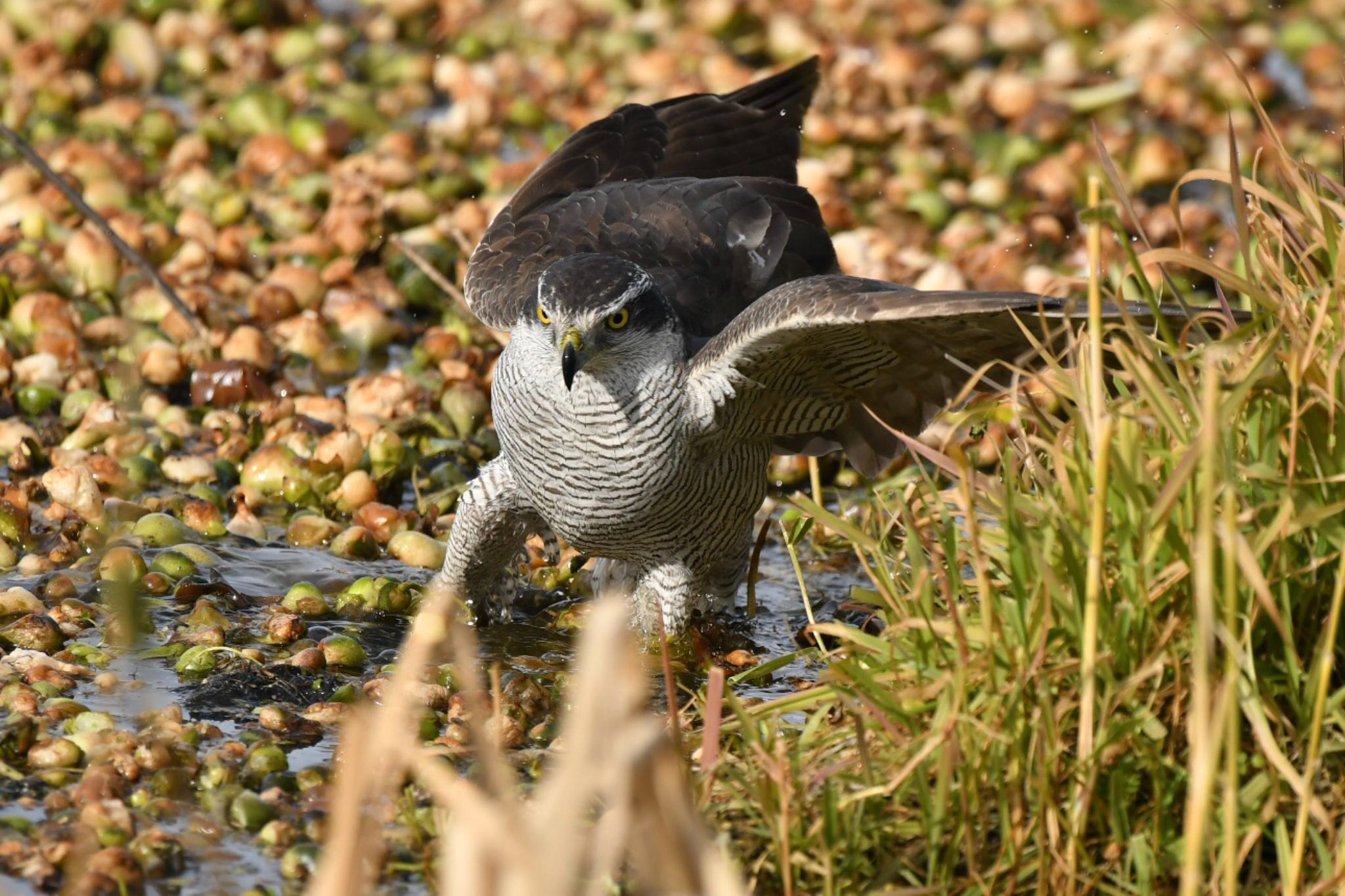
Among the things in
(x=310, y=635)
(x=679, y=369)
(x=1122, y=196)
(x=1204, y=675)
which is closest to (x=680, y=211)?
(x=679, y=369)

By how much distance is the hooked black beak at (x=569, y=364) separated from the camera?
13.7 ft

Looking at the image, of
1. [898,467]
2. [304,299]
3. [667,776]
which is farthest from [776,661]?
[304,299]

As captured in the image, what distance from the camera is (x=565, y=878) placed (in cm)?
169

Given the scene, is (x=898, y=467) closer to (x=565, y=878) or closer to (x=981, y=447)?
(x=981, y=447)

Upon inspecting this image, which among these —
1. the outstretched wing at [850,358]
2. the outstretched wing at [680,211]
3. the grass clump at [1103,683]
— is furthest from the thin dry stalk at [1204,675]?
the outstretched wing at [680,211]

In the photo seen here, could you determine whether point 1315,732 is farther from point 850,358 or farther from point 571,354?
point 571,354

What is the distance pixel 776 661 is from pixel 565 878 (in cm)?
203

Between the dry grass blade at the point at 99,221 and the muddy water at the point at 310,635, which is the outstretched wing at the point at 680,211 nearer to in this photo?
Answer: the muddy water at the point at 310,635

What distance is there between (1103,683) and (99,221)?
12.3 ft

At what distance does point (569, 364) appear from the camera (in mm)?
4188

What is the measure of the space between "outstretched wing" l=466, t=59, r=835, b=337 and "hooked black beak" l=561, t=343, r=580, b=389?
2.47ft

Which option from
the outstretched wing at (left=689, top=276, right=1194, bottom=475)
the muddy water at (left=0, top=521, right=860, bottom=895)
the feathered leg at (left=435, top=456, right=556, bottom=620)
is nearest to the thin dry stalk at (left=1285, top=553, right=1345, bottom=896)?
the outstretched wing at (left=689, top=276, right=1194, bottom=475)

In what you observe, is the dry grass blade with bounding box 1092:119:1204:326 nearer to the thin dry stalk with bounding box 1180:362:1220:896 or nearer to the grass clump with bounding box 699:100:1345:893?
the grass clump with bounding box 699:100:1345:893

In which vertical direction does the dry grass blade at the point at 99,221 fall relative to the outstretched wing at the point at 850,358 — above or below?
above
